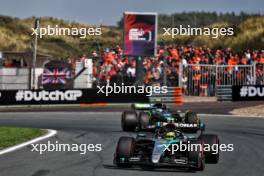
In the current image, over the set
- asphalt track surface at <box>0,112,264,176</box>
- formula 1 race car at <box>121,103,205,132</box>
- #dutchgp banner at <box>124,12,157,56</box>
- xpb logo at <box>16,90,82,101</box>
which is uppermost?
#dutchgp banner at <box>124,12,157,56</box>

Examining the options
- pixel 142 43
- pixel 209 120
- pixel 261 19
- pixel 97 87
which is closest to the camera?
pixel 209 120

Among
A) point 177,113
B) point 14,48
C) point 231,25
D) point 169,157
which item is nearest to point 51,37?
point 14,48

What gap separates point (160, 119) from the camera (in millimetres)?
→ 16891

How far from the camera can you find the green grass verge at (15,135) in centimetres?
1502

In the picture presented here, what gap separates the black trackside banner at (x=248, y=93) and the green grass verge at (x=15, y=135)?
16.0m

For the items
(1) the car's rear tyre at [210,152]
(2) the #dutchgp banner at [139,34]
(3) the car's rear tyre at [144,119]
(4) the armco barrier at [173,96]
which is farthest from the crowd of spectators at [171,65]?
(1) the car's rear tyre at [210,152]

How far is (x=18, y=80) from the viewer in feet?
110

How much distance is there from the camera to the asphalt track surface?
10367 mm

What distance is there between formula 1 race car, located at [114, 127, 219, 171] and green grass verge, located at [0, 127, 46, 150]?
13.2 ft

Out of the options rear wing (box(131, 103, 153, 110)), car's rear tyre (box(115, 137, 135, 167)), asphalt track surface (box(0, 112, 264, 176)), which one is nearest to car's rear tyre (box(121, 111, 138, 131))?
asphalt track surface (box(0, 112, 264, 176))

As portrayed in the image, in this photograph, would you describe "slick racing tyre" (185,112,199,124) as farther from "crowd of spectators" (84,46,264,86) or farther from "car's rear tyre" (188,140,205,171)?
"crowd of spectators" (84,46,264,86)

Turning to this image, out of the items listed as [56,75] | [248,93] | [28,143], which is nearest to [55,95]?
[56,75]

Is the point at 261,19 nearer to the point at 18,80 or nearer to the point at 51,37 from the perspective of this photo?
the point at 51,37

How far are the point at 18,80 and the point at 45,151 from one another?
2085 cm
